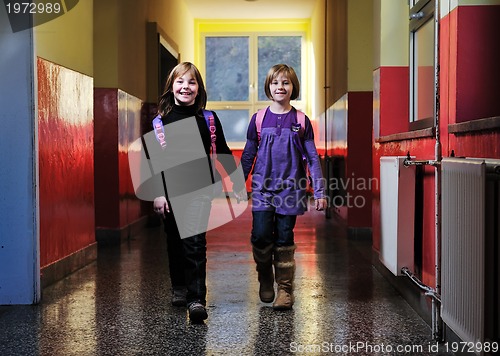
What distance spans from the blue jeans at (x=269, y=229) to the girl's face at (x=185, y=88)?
0.64 meters

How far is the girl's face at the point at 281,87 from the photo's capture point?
328 cm

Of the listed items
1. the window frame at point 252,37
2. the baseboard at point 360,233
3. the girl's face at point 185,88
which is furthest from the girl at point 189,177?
the window frame at point 252,37

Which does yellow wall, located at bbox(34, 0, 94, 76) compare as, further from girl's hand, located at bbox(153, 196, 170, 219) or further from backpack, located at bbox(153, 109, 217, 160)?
girl's hand, located at bbox(153, 196, 170, 219)

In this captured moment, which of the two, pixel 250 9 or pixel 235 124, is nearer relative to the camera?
pixel 250 9

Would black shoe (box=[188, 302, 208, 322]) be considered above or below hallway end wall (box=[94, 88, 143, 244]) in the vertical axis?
below

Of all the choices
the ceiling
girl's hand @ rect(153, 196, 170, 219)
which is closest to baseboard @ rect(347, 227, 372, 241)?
girl's hand @ rect(153, 196, 170, 219)

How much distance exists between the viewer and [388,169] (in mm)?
3477

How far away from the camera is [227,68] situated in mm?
12617

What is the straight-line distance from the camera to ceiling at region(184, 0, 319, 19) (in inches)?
419

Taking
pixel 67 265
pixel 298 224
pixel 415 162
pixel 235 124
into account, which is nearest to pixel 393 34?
pixel 415 162

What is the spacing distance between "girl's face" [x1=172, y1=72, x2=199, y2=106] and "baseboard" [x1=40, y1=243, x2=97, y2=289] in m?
1.37

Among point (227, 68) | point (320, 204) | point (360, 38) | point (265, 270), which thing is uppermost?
point (227, 68)

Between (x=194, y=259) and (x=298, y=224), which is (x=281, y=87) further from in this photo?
(x=298, y=224)

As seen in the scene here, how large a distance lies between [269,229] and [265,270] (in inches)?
8.6
